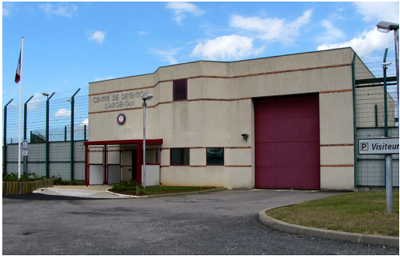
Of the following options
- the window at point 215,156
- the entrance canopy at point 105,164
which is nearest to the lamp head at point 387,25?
the window at point 215,156

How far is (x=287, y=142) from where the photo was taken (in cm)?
2267

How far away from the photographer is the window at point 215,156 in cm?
2372

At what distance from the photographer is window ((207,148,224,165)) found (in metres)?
23.7

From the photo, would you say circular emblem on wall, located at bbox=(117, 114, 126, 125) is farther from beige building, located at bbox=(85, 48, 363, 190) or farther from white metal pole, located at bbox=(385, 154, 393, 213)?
white metal pole, located at bbox=(385, 154, 393, 213)

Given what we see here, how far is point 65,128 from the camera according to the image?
31.1 meters

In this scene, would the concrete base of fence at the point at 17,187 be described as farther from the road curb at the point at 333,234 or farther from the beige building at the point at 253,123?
the road curb at the point at 333,234

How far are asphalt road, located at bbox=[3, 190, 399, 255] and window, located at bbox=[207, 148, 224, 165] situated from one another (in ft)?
33.6

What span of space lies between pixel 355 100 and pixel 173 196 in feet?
33.0

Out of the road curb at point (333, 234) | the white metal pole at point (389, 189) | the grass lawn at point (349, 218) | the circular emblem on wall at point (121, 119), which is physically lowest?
the road curb at point (333, 234)

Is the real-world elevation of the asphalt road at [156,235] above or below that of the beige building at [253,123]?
below

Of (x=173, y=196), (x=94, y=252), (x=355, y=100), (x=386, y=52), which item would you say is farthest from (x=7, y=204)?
(x=386, y=52)

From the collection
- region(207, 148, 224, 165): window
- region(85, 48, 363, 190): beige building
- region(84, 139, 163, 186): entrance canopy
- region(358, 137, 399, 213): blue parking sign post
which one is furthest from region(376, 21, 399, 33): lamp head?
region(84, 139, 163, 186): entrance canopy

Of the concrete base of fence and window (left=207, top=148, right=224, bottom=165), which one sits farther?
window (left=207, top=148, right=224, bottom=165)

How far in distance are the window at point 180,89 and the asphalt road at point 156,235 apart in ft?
39.0
